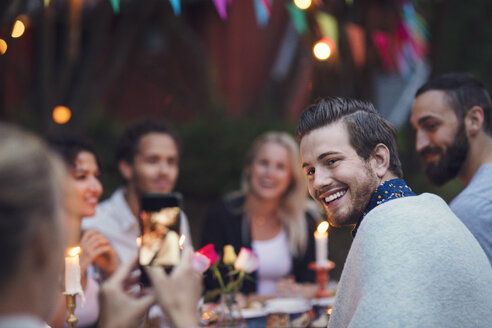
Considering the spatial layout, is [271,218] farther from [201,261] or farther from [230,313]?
[201,261]

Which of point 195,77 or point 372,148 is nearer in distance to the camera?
point 372,148

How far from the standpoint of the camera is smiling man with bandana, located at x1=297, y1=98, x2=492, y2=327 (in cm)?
159

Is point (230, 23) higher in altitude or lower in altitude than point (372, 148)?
higher

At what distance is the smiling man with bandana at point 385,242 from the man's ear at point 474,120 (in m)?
1.11

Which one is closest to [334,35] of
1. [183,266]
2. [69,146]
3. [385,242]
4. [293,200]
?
[293,200]

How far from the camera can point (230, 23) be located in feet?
33.4

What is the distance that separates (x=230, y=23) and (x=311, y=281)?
23.1 ft

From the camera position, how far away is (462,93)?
301cm

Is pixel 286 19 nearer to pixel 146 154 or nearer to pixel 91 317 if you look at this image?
pixel 146 154

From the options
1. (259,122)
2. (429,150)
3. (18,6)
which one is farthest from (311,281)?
(259,122)

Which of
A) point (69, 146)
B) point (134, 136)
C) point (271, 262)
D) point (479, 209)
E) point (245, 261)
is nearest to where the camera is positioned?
point (479, 209)

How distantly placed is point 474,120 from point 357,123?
1.27 m

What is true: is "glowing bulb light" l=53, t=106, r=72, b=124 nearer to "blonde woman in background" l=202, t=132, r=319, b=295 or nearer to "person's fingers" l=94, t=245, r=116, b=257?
"blonde woman in background" l=202, t=132, r=319, b=295

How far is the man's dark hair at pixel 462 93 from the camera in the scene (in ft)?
9.82
